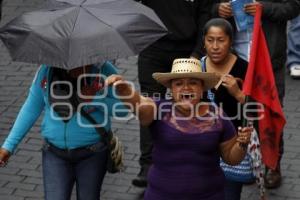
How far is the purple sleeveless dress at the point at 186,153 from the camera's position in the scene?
17.2ft

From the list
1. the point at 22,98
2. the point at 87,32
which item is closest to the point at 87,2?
the point at 87,32

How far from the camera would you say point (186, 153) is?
207 inches

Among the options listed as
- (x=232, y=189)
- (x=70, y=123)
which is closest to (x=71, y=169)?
(x=70, y=123)

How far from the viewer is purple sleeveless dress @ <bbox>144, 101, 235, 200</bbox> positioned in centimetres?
525

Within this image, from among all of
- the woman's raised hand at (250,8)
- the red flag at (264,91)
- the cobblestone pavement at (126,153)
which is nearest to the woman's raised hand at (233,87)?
the red flag at (264,91)

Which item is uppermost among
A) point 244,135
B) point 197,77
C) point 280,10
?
point 280,10

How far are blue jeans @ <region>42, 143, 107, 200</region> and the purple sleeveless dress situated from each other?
0.69 meters

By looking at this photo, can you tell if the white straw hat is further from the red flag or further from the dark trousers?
the dark trousers

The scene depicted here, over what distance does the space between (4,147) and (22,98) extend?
137 inches

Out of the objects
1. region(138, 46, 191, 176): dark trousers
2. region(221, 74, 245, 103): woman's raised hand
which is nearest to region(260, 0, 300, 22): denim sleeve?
region(138, 46, 191, 176): dark trousers

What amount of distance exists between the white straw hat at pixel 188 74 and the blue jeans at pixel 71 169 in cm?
81

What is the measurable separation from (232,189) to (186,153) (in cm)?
104

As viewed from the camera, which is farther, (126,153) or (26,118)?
(126,153)

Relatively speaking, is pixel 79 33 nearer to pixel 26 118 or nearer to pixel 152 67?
pixel 26 118
